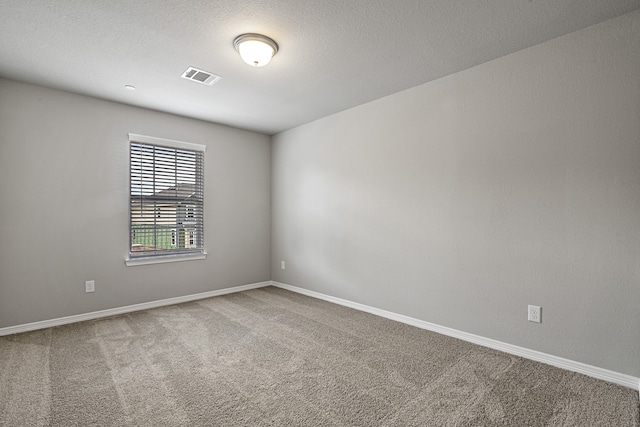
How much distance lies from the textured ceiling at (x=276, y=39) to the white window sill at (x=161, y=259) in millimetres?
1915

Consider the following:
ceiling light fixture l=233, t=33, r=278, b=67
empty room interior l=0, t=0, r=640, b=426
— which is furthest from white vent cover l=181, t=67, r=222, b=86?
ceiling light fixture l=233, t=33, r=278, b=67

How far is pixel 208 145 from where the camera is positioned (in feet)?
14.5

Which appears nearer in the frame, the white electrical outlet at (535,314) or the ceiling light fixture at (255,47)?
the ceiling light fixture at (255,47)

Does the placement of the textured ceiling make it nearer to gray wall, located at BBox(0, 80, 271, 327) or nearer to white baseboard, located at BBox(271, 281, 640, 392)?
gray wall, located at BBox(0, 80, 271, 327)

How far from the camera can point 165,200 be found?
404cm

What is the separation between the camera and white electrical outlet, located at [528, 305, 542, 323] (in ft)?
7.95

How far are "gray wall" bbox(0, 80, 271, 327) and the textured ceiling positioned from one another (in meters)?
0.34

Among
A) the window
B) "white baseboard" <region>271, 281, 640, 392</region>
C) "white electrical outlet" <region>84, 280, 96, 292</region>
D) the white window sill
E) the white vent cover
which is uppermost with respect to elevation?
the white vent cover

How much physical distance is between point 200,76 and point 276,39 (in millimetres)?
1009

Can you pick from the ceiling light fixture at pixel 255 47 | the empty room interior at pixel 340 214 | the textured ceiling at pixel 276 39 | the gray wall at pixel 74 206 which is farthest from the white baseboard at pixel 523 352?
the ceiling light fixture at pixel 255 47

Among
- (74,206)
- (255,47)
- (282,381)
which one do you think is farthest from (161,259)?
(255,47)

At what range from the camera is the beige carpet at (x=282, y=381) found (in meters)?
1.76

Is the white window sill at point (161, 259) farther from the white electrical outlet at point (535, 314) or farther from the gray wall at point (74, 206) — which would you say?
the white electrical outlet at point (535, 314)

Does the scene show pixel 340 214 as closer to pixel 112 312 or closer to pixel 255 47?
pixel 255 47
